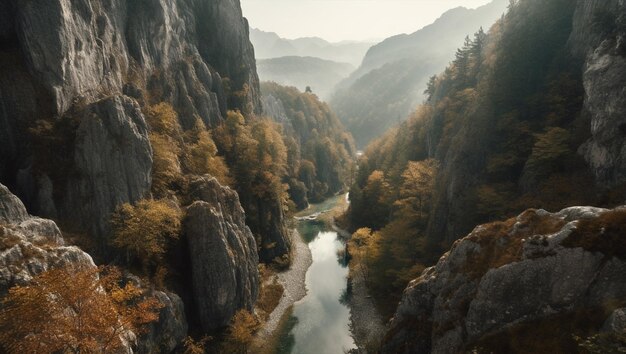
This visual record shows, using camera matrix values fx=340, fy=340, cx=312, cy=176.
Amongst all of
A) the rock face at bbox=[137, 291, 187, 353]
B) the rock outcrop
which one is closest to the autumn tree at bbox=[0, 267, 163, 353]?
the rock outcrop

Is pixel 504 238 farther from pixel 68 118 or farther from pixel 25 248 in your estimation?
pixel 68 118

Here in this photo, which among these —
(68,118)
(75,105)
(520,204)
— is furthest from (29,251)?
(520,204)

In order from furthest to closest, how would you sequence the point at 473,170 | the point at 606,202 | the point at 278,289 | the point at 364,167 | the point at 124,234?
the point at 364,167 < the point at 278,289 < the point at 473,170 < the point at 124,234 < the point at 606,202

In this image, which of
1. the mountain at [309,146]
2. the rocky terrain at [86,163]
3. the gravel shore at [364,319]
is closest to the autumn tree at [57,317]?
the rocky terrain at [86,163]

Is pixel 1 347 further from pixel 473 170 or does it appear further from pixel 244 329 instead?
pixel 473 170

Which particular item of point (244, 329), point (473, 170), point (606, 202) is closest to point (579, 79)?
point (473, 170)

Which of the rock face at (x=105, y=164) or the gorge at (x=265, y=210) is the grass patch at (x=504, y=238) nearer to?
the gorge at (x=265, y=210)

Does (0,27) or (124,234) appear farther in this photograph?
(0,27)
